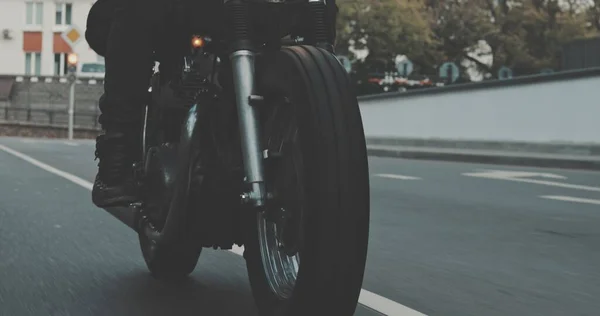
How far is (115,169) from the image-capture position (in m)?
4.49

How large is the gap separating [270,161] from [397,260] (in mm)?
2719

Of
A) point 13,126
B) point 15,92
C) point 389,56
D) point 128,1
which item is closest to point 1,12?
point 15,92

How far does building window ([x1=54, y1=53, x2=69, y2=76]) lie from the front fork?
226 feet

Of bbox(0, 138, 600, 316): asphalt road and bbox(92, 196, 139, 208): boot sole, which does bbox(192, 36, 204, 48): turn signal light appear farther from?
bbox(0, 138, 600, 316): asphalt road

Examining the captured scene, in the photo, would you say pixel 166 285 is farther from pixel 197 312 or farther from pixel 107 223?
pixel 107 223

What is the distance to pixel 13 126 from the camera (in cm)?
5453

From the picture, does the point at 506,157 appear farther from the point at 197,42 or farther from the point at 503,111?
the point at 197,42

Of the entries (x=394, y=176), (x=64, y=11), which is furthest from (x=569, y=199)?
(x=64, y=11)

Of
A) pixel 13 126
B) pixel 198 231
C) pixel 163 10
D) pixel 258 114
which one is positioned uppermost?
pixel 163 10

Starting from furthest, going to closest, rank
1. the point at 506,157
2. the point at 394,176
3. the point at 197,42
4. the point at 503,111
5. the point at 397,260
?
the point at 503,111, the point at 506,157, the point at 394,176, the point at 397,260, the point at 197,42

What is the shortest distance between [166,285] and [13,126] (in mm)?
51445

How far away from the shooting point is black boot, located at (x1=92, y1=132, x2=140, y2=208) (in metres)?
4.45

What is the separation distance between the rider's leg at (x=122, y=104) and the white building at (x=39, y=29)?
6628 centimetres

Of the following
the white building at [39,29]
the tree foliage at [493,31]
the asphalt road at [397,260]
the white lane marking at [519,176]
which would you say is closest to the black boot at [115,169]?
the asphalt road at [397,260]
